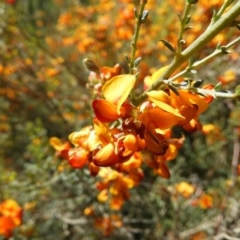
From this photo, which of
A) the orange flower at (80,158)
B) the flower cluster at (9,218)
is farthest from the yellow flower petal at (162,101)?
the flower cluster at (9,218)

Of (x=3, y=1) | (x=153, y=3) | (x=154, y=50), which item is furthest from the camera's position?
(x=153, y=3)

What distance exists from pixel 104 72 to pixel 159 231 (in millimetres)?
1301

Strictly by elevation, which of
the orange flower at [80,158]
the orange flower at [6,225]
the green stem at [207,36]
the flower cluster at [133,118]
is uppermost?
the green stem at [207,36]

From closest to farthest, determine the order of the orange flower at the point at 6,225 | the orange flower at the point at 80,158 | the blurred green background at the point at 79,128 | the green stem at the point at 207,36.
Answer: the green stem at the point at 207,36 < the orange flower at the point at 80,158 < the orange flower at the point at 6,225 < the blurred green background at the point at 79,128

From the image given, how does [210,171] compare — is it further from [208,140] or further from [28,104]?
[28,104]

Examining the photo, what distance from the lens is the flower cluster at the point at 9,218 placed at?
1565 mm

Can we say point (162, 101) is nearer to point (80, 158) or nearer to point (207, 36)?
point (207, 36)

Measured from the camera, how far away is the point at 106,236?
200cm

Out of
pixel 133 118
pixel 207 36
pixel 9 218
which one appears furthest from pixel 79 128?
pixel 207 36

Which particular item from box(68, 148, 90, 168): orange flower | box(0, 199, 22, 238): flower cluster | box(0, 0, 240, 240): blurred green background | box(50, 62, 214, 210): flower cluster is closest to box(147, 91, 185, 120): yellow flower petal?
box(50, 62, 214, 210): flower cluster

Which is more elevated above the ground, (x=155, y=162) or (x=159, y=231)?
(x=155, y=162)

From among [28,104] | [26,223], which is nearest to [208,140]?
[26,223]

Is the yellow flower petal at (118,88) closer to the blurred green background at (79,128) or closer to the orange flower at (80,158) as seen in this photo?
the orange flower at (80,158)

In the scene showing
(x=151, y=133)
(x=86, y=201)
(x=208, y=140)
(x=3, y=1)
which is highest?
(x=151, y=133)
